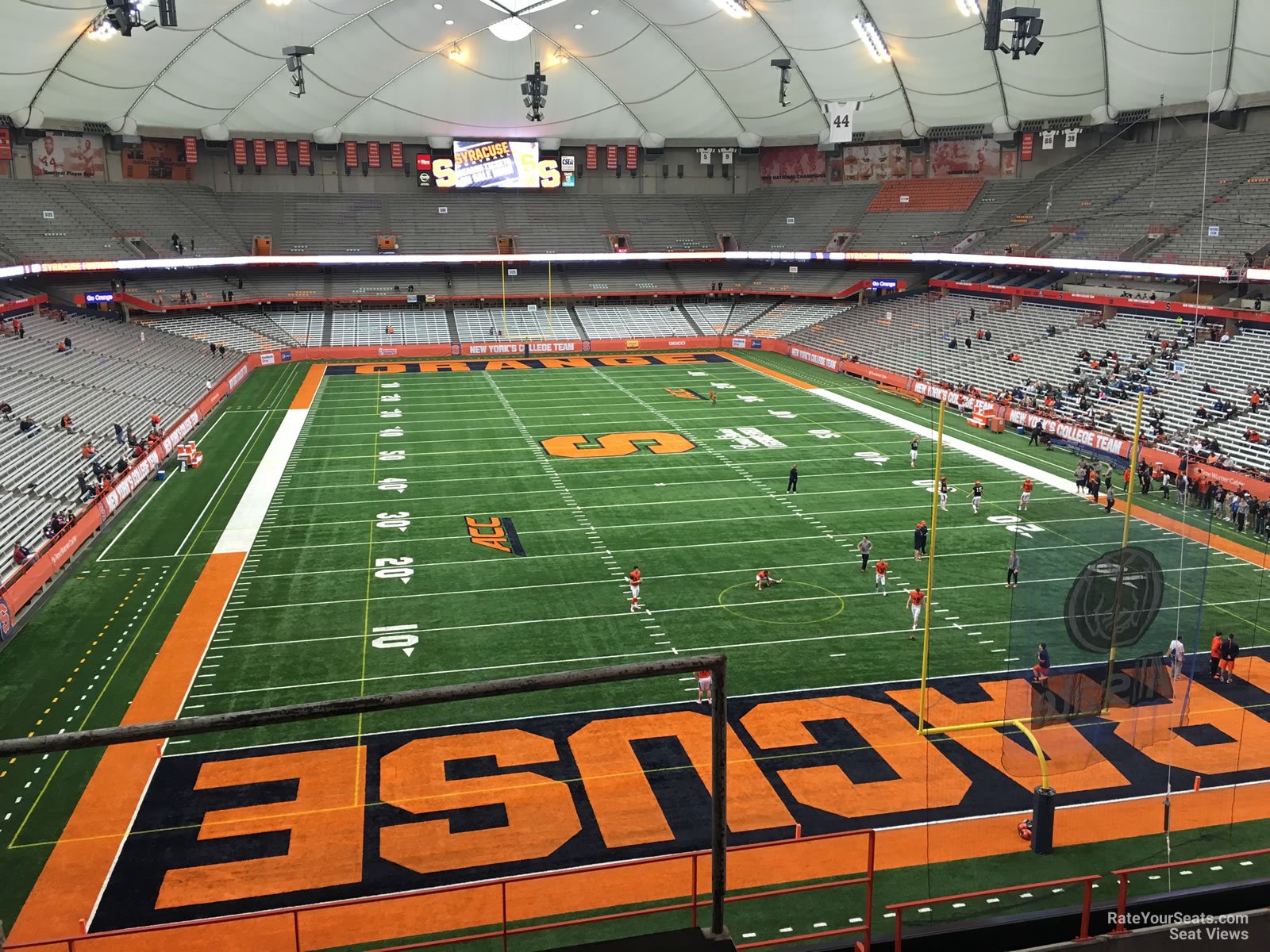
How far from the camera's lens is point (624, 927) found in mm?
11578

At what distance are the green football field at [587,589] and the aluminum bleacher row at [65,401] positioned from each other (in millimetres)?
2138

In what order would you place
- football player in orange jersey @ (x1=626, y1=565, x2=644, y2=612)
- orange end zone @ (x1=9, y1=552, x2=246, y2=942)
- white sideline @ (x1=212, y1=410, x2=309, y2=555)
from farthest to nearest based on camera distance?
white sideline @ (x1=212, y1=410, x2=309, y2=555) < football player in orange jersey @ (x1=626, y1=565, x2=644, y2=612) < orange end zone @ (x1=9, y1=552, x2=246, y2=942)

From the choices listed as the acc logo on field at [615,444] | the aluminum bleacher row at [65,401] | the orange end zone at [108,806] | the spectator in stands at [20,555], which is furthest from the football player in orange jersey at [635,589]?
the acc logo on field at [615,444]

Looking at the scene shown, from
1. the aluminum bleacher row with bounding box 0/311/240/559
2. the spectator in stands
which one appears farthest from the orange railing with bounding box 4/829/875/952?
the aluminum bleacher row with bounding box 0/311/240/559

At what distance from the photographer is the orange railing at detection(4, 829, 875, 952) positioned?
10953 mm

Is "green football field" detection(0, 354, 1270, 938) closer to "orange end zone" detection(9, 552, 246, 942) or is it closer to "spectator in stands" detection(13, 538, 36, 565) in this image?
"orange end zone" detection(9, 552, 246, 942)

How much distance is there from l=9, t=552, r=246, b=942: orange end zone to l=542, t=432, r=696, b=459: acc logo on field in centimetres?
1639

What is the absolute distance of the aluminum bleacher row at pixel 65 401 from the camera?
26688mm

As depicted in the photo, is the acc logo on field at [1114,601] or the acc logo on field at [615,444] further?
the acc logo on field at [615,444]

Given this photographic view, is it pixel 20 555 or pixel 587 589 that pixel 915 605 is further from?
A: pixel 20 555

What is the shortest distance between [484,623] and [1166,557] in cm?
1359

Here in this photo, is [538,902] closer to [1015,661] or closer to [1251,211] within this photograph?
[1015,661]

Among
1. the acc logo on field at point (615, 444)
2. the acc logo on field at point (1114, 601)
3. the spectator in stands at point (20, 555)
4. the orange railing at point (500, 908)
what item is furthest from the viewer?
the acc logo on field at point (615, 444)

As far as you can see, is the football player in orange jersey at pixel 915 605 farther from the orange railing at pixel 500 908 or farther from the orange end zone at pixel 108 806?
the orange end zone at pixel 108 806
